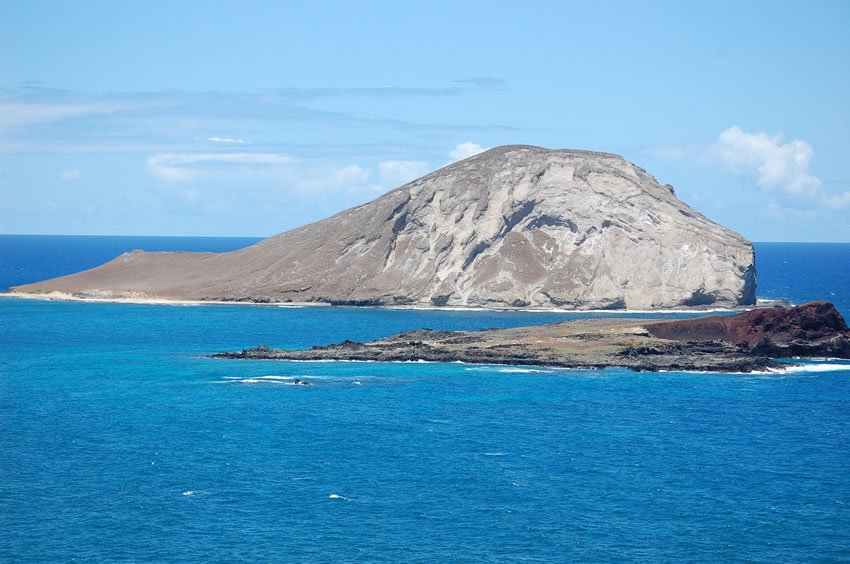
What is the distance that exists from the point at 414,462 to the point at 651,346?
40421 millimetres

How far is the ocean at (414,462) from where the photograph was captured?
1591 inches

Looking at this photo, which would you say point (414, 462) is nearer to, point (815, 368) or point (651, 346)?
point (651, 346)

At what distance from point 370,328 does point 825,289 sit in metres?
87.0

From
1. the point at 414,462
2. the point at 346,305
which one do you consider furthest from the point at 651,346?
the point at 346,305

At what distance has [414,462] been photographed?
5162cm

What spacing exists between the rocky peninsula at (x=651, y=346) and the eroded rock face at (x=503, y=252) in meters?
30.7

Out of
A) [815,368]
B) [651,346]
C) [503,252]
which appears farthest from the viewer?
[503,252]

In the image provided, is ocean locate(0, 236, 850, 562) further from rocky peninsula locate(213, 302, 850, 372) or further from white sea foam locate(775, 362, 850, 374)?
rocky peninsula locate(213, 302, 850, 372)

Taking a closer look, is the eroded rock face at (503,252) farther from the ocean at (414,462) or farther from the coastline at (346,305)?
the ocean at (414,462)

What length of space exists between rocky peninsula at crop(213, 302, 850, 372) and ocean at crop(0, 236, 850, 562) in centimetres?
276

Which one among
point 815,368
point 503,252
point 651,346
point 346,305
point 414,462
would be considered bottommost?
point 414,462

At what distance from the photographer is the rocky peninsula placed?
277 feet

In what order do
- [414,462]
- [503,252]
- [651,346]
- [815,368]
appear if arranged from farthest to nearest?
[503,252] → [651,346] → [815,368] → [414,462]

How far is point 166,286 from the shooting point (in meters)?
147
